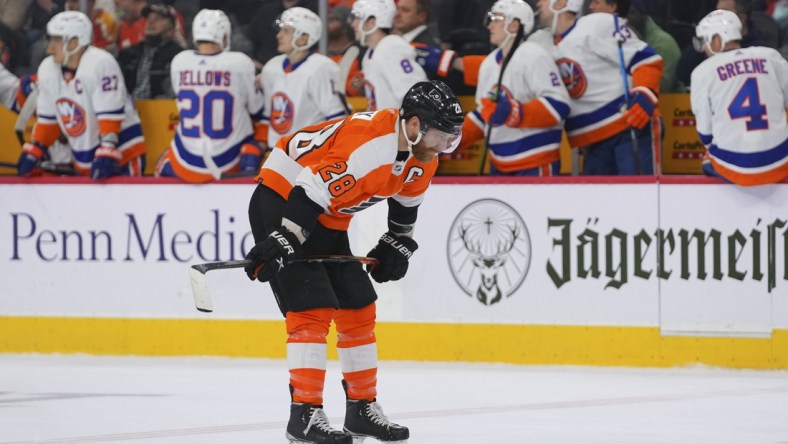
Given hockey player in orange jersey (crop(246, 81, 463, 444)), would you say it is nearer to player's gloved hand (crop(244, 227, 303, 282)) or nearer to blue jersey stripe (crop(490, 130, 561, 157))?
player's gloved hand (crop(244, 227, 303, 282))

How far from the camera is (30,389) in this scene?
6.28 metres

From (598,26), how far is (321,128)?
2.95 meters

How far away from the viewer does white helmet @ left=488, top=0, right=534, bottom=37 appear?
23.7 ft

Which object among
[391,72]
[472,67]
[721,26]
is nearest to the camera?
[721,26]

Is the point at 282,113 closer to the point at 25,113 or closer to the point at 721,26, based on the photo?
the point at 25,113

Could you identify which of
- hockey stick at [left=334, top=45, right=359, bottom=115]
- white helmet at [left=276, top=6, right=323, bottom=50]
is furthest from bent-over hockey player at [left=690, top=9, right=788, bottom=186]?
white helmet at [left=276, top=6, right=323, bottom=50]

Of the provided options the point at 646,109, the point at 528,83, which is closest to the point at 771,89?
the point at 646,109

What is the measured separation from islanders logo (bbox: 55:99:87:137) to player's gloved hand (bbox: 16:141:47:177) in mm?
211

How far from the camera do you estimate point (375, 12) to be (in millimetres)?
7441

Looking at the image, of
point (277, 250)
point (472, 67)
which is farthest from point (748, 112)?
point (277, 250)

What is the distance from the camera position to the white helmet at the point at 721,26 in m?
6.76

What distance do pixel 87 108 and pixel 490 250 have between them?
253cm

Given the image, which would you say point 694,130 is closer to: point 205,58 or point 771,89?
point 771,89

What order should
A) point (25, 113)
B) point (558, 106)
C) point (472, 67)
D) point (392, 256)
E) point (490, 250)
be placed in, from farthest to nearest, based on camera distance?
point (25, 113) < point (472, 67) < point (558, 106) < point (490, 250) < point (392, 256)
